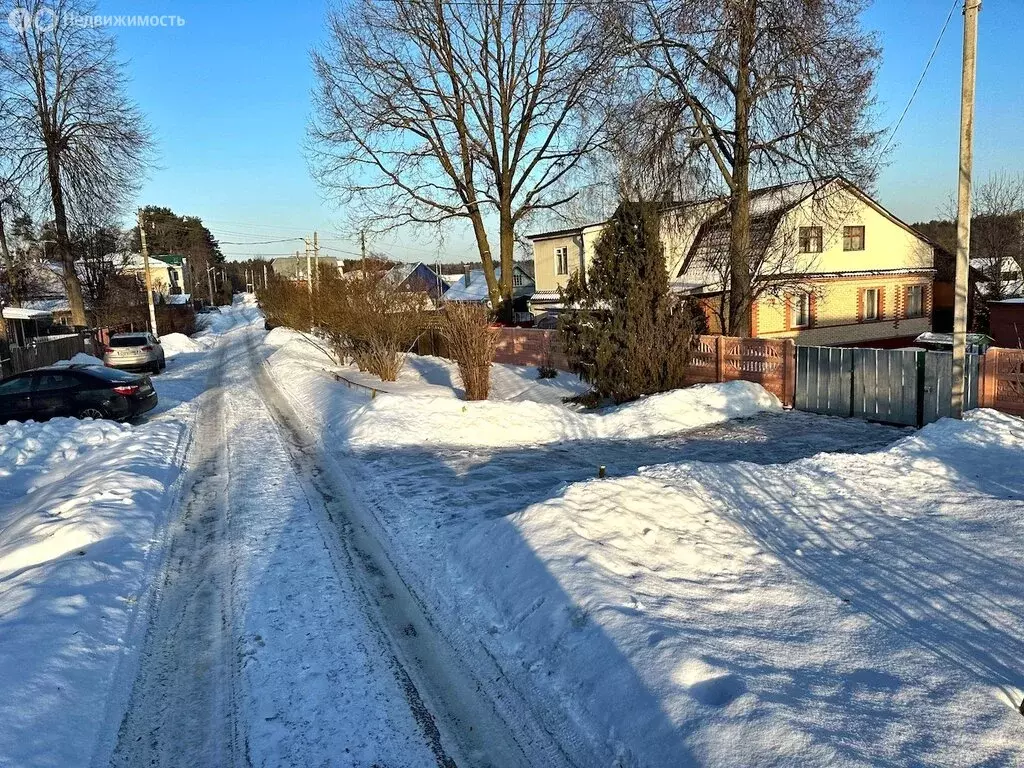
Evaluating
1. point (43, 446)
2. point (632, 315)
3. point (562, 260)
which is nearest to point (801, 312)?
point (562, 260)

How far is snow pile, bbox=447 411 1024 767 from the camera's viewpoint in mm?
3699

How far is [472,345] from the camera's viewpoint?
52.1 ft

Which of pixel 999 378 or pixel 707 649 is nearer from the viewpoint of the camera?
pixel 707 649

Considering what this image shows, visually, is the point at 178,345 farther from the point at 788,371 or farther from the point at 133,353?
the point at 788,371

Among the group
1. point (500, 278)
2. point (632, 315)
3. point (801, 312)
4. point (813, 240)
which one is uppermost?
point (813, 240)

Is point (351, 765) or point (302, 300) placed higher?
point (302, 300)

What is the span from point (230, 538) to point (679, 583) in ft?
15.3

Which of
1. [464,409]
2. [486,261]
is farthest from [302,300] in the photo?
[464,409]

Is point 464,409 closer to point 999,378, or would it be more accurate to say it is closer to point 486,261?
point 999,378

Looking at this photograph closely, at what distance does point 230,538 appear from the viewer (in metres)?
7.34

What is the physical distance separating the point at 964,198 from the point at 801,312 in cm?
1961

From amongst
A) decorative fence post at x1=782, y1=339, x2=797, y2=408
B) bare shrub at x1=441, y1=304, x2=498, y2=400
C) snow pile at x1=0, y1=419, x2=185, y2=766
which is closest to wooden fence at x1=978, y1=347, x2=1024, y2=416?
decorative fence post at x1=782, y1=339, x2=797, y2=408

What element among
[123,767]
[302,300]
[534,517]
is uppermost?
[302,300]

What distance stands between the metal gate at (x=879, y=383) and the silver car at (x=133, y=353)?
865 inches
